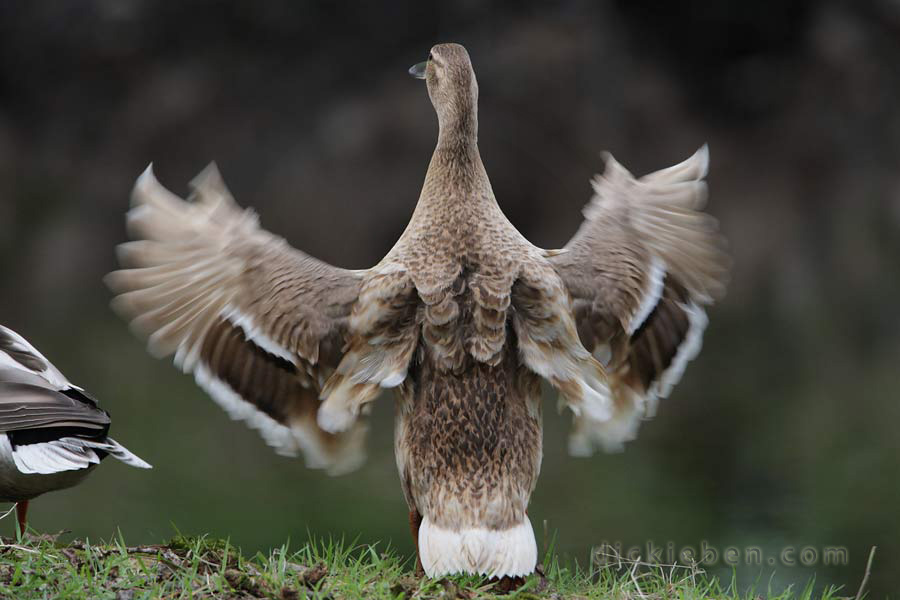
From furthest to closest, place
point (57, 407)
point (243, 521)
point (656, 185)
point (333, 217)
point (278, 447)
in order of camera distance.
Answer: point (333, 217) → point (243, 521) → point (656, 185) → point (278, 447) → point (57, 407)

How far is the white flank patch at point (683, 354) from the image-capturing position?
12.1ft

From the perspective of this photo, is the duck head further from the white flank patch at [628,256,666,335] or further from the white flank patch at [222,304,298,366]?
the white flank patch at [222,304,298,366]

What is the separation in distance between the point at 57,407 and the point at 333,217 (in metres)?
9.26

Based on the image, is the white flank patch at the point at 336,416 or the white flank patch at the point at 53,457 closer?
the white flank patch at the point at 53,457

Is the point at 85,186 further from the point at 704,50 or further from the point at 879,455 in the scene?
the point at 879,455

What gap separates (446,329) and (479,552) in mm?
658

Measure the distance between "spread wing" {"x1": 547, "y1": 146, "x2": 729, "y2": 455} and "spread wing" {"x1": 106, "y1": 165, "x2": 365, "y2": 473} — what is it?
74cm

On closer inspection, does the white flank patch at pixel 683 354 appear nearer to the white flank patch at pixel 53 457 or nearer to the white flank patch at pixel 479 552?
the white flank patch at pixel 479 552

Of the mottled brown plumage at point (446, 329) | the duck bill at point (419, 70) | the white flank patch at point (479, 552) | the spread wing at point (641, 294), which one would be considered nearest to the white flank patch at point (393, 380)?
the mottled brown plumage at point (446, 329)

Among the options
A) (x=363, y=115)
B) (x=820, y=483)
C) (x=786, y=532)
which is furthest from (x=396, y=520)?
(x=363, y=115)

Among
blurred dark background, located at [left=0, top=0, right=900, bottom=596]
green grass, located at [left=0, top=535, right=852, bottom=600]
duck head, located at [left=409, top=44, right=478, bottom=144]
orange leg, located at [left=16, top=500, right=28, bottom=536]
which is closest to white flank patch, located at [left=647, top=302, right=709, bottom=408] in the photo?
green grass, located at [left=0, top=535, right=852, bottom=600]

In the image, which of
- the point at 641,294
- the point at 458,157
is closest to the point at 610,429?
the point at 641,294

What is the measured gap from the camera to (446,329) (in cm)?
338

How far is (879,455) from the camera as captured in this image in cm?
849
